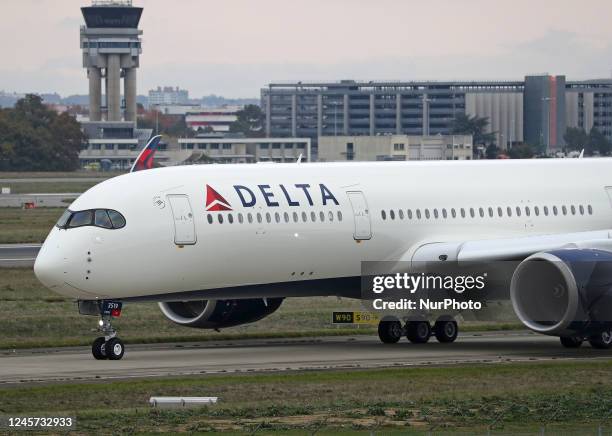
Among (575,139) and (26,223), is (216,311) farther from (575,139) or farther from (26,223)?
(575,139)

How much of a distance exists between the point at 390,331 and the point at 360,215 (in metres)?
4.23

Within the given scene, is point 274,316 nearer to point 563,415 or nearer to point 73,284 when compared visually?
point 73,284

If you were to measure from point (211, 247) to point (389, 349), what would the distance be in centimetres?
637

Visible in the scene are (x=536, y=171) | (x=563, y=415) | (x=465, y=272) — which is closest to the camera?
(x=563, y=415)

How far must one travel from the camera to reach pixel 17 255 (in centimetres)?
7525

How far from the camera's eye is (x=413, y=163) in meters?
46.2

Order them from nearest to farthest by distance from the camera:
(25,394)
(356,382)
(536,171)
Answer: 1. (25,394)
2. (356,382)
3. (536,171)

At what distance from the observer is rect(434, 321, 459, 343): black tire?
45281 millimetres

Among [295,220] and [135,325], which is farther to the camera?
[135,325]

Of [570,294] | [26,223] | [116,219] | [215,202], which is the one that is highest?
[215,202]

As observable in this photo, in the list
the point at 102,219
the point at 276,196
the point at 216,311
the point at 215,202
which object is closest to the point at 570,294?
the point at 276,196

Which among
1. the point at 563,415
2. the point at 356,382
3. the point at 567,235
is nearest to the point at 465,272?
the point at 567,235

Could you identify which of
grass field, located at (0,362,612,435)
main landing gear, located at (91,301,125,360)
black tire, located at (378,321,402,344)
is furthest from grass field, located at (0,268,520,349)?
grass field, located at (0,362,612,435)

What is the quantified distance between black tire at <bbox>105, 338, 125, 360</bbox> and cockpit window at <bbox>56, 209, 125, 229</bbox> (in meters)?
3.00
